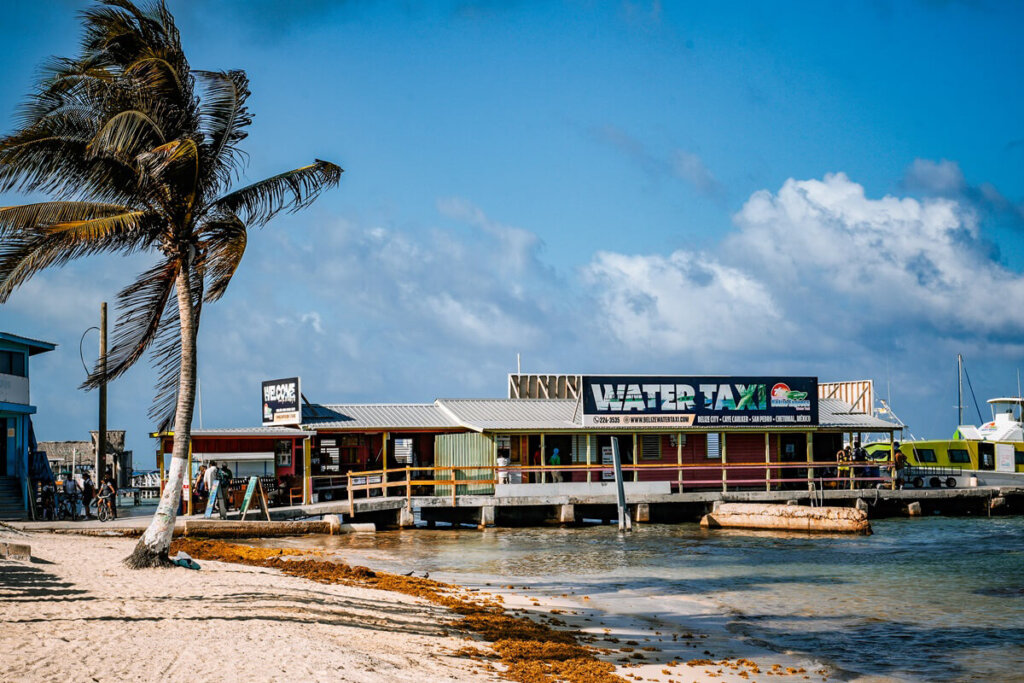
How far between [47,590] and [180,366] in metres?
5.35

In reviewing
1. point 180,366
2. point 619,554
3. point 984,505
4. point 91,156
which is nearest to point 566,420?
point 619,554

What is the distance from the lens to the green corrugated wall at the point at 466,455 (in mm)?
36938

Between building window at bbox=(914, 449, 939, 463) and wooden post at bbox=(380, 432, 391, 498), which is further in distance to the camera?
building window at bbox=(914, 449, 939, 463)

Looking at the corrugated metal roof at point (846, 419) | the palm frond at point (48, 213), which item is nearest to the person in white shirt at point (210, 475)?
the palm frond at point (48, 213)

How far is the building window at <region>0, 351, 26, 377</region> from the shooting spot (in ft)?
105

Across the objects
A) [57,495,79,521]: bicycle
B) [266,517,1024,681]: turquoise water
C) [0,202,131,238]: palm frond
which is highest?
[0,202,131,238]: palm frond

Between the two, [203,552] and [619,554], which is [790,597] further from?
[203,552]

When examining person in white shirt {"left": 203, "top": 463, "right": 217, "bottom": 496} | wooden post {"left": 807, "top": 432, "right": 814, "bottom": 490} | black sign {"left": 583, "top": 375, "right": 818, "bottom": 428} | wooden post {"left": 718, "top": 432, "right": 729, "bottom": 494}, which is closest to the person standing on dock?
person in white shirt {"left": 203, "top": 463, "right": 217, "bottom": 496}

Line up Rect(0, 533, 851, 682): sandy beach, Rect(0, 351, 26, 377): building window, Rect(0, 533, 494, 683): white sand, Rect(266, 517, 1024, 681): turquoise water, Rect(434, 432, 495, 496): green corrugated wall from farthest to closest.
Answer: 1. Rect(434, 432, 495, 496): green corrugated wall
2. Rect(0, 351, 26, 377): building window
3. Rect(266, 517, 1024, 681): turquoise water
4. Rect(0, 533, 851, 682): sandy beach
5. Rect(0, 533, 494, 683): white sand

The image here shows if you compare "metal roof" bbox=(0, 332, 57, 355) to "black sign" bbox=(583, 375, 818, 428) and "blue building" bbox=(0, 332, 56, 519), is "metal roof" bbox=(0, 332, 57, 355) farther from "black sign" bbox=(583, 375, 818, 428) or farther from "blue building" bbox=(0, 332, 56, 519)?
"black sign" bbox=(583, 375, 818, 428)

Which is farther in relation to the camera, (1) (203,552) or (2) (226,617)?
(1) (203,552)

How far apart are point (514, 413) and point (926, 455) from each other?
2624 cm

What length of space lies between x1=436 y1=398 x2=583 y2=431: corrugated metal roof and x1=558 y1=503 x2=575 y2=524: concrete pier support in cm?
339

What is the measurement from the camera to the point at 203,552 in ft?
69.9
